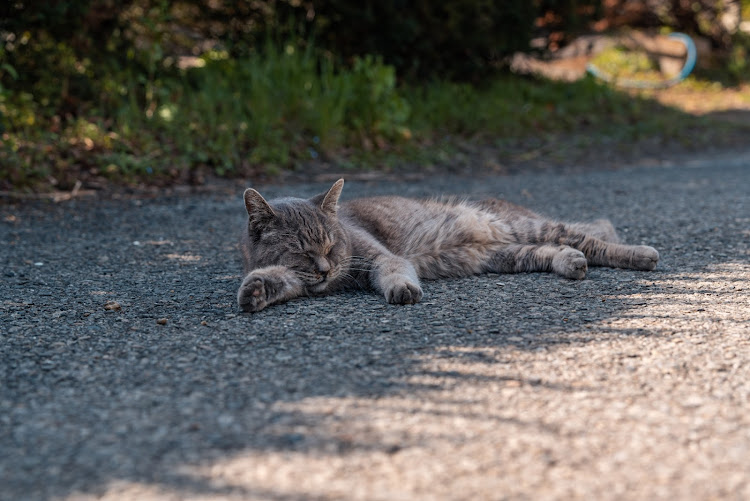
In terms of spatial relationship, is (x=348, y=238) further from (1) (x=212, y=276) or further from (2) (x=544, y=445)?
(2) (x=544, y=445)

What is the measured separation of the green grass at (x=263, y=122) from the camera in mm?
6910

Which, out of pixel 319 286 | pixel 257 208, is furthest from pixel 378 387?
pixel 257 208

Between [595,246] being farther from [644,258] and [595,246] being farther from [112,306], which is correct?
[112,306]

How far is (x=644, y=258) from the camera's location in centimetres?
413

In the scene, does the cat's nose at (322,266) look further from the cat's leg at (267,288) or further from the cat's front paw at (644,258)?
the cat's front paw at (644,258)

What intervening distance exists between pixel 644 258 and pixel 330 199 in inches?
70.2

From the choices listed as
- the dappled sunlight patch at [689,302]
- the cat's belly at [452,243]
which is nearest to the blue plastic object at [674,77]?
the cat's belly at [452,243]

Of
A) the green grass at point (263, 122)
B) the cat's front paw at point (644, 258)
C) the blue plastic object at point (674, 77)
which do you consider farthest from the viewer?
the blue plastic object at point (674, 77)

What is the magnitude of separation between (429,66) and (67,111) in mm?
4887

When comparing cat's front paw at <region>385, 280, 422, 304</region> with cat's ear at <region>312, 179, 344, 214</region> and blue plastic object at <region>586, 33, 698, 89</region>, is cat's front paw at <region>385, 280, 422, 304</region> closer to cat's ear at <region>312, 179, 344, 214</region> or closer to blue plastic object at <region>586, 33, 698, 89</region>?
cat's ear at <region>312, 179, 344, 214</region>

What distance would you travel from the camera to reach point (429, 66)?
1026 cm

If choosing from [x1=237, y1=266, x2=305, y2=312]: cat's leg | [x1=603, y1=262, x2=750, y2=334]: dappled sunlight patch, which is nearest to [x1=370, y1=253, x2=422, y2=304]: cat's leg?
[x1=237, y1=266, x2=305, y2=312]: cat's leg

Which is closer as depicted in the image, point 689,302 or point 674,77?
point 689,302

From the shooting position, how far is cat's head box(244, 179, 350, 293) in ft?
12.3
